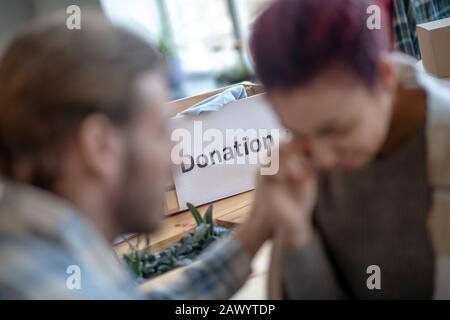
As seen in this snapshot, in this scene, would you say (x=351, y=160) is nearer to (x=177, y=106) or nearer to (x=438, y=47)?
(x=177, y=106)

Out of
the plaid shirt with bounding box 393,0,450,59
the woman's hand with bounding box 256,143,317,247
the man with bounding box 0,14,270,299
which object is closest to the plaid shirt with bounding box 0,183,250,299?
the man with bounding box 0,14,270,299

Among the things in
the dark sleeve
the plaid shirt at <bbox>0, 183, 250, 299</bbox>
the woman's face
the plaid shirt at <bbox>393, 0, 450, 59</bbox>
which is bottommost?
the dark sleeve

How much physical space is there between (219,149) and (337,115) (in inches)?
20.3

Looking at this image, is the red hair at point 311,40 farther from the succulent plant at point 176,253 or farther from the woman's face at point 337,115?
the succulent plant at point 176,253

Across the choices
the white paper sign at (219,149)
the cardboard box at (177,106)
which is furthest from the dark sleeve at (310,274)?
the cardboard box at (177,106)

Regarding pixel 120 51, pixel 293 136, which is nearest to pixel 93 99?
pixel 120 51

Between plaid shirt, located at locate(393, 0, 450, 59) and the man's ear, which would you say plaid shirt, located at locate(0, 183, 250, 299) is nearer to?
the man's ear

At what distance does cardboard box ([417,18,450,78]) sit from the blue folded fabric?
44 cm

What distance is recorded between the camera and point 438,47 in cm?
118

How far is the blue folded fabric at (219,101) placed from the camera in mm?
1012

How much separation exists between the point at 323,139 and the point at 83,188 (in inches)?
A: 9.4

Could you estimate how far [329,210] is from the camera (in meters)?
0.61

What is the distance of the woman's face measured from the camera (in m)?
0.48

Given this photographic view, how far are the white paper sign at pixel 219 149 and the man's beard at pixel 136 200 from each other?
39 cm
